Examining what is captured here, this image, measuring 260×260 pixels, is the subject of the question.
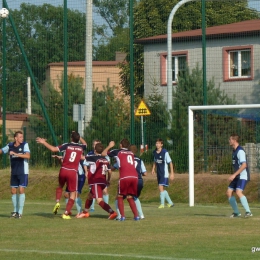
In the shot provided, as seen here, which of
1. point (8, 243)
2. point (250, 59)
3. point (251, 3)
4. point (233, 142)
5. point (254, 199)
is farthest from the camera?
point (250, 59)

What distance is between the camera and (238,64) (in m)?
30.4

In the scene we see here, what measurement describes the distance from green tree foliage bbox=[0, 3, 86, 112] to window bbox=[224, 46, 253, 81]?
5360mm

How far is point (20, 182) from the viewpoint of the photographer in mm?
18625

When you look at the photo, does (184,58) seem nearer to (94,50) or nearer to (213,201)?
(94,50)

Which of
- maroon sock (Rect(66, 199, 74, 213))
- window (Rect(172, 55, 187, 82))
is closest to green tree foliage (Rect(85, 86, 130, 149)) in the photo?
window (Rect(172, 55, 187, 82))

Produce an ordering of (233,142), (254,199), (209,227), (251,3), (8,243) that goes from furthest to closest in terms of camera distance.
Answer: (251,3), (254,199), (233,142), (209,227), (8,243)

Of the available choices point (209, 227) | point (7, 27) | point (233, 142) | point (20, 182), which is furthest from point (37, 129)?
point (209, 227)

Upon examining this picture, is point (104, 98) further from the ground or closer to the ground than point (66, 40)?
closer to the ground

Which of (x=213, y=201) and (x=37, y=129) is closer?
(x=213, y=201)

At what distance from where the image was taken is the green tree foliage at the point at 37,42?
30469 mm

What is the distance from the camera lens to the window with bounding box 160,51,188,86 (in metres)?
29.4

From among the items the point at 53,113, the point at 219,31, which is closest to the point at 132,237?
the point at 53,113

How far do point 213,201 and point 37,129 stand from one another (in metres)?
8.26

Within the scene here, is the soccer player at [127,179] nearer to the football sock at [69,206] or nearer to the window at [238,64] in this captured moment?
the football sock at [69,206]
